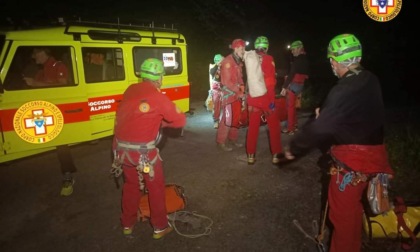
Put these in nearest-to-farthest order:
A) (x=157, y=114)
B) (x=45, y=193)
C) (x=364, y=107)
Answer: (x=364, y=107) < (x=157, y=114) < (x=45, y=193)

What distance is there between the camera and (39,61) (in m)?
5.45

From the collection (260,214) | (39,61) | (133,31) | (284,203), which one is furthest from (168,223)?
(133,31)

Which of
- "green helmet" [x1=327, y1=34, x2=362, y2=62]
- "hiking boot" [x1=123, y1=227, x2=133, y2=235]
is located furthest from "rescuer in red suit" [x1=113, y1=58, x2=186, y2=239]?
"green helmet" [x1=327, y1=34, x2=362, y2=62]

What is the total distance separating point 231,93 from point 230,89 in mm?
95

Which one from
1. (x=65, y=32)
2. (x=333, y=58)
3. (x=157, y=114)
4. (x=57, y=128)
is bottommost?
(x=57, y=128)

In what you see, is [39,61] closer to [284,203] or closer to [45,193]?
[45,193]

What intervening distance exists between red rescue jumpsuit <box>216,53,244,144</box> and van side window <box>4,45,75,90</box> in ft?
10.3

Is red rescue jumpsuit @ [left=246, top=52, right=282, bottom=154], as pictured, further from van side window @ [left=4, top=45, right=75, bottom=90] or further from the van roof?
van side window @ [left=4, top=45, right=75, bottom=90]

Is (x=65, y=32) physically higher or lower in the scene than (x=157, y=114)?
higher

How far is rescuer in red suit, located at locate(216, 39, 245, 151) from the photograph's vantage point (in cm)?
673

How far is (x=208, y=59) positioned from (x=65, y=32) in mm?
13591

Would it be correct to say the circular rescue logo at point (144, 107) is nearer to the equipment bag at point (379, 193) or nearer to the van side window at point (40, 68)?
the equipment bag at point (379, 193)

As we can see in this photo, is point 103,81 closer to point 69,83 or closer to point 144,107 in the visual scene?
point 69,83

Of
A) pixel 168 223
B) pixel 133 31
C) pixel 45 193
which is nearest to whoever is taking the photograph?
pixel 168 223
